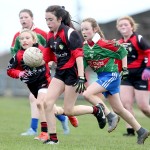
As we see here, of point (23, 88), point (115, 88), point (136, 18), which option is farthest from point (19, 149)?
point (23, 88)

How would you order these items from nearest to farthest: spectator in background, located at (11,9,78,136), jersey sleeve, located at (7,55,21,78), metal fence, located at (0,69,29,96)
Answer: jersey sleeve, located at (7,55,21,78) < spectator in background, located at (11,9,78,136) < metal fence, located at (0,69,29,96)

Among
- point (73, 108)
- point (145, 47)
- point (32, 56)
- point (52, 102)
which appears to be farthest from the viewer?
point (145, 47)

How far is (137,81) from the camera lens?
12312 millimetres

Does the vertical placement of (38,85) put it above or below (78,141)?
above

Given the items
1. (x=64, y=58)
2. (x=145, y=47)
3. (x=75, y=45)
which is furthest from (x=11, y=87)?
(x=75, y=45)

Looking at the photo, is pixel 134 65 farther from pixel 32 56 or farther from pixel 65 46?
pixel 65 46

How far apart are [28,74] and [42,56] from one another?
→ 2.05 feet

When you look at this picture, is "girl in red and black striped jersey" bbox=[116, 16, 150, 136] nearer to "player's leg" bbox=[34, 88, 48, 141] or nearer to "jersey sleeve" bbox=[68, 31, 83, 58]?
"player's leg" bbox=[34, 88, 48, 141]

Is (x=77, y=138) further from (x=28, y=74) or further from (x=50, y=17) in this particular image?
(x=50, y=17)

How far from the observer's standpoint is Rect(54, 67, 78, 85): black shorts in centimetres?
948

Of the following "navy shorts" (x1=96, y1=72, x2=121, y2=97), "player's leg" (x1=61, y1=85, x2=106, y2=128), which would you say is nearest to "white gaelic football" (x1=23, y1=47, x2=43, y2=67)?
"player's leg" (x1=61, y1=85, x2=106, y2=128)

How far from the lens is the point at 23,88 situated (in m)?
39.3

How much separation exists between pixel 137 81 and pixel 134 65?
1.03 feet

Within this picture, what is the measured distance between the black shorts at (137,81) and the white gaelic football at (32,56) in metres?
2.79
